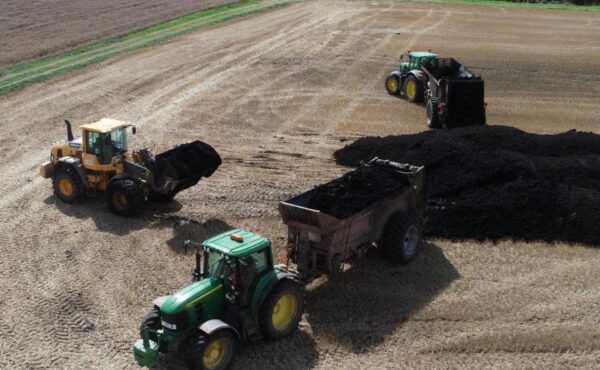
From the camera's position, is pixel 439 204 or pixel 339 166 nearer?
pixel 439 204

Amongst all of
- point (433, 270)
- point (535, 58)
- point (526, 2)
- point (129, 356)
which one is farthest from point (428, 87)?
point (526, 2)

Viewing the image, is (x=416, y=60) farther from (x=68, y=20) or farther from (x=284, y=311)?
(x=68, y=20)

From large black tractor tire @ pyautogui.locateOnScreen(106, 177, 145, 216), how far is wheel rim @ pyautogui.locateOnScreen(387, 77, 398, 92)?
14.7 meters

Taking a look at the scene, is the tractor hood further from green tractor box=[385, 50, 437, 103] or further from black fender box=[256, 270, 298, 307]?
green tractor box=[385, 50, 437, 103]

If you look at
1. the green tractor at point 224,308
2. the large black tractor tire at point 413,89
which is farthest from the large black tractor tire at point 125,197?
the large black tractor tire at point 413,89

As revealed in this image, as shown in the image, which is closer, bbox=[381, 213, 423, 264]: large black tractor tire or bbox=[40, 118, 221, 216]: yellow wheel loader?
bbox=[381, 213, 423, 264]: large black tractor tire

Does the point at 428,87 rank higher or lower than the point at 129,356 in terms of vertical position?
higher

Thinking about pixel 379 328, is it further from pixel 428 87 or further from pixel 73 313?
pixel 428 87

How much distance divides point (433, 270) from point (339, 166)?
22.3ft

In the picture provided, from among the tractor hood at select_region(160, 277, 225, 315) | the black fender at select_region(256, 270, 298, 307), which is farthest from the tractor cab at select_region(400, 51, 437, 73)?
the tractor hood at select_region(160, 277, 225, 315)

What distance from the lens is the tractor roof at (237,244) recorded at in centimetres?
1059

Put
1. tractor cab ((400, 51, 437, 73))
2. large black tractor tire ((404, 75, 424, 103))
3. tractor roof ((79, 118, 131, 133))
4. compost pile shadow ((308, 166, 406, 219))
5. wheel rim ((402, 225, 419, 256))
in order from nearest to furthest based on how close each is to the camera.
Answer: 1. compost pile shadow ((308, 166, 406, 219))
2. wheel rim ((402, 225, 419, 256))
3. tractor roof ((79, 118, 131, 133))
4. large black tractor tire ((404, 75, 424, 103))
5. tractor cab ((400, 51, 437, 73))

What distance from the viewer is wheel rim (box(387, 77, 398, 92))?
28203mm

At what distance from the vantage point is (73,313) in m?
12.4
